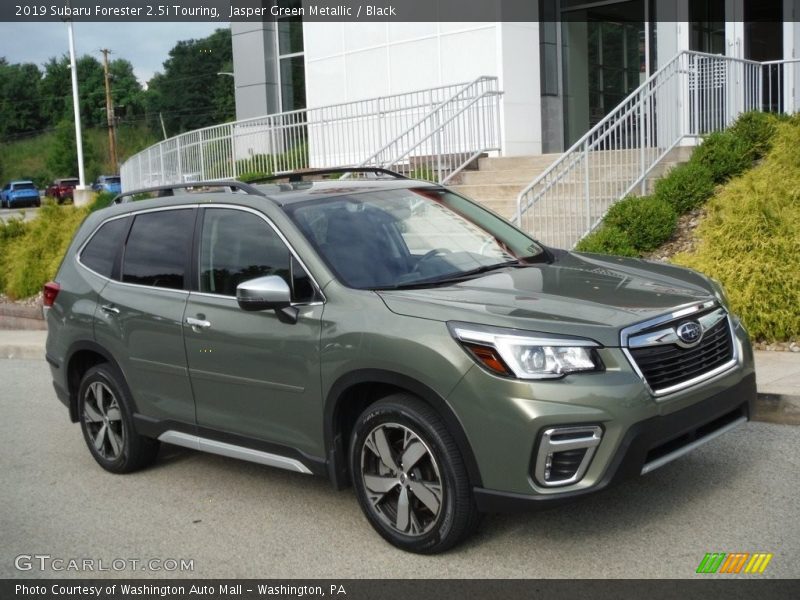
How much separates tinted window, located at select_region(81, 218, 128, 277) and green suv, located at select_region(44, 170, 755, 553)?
2cm

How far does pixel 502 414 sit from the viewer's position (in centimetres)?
421

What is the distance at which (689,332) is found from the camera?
15.1 feet

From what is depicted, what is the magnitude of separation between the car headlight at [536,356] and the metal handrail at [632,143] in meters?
6.93

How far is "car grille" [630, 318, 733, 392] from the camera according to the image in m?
4.36

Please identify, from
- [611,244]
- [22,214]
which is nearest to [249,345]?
[611,244]

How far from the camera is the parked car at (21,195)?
6075 cm

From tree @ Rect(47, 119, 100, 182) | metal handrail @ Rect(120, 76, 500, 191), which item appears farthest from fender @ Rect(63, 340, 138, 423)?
tree @ Rect(47, 119, 100, 182)

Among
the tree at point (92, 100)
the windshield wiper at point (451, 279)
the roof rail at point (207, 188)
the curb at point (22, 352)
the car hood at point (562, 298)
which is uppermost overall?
the tree at point (92, 100)

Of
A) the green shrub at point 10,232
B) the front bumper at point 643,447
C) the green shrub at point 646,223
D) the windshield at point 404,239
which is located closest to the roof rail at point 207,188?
the windshield at point 404,239

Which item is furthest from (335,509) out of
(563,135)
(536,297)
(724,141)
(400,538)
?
(563,135)

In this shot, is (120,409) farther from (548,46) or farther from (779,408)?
(548,46)

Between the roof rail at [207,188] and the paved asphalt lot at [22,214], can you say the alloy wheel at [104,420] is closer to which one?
the roof rail at [207,188]
